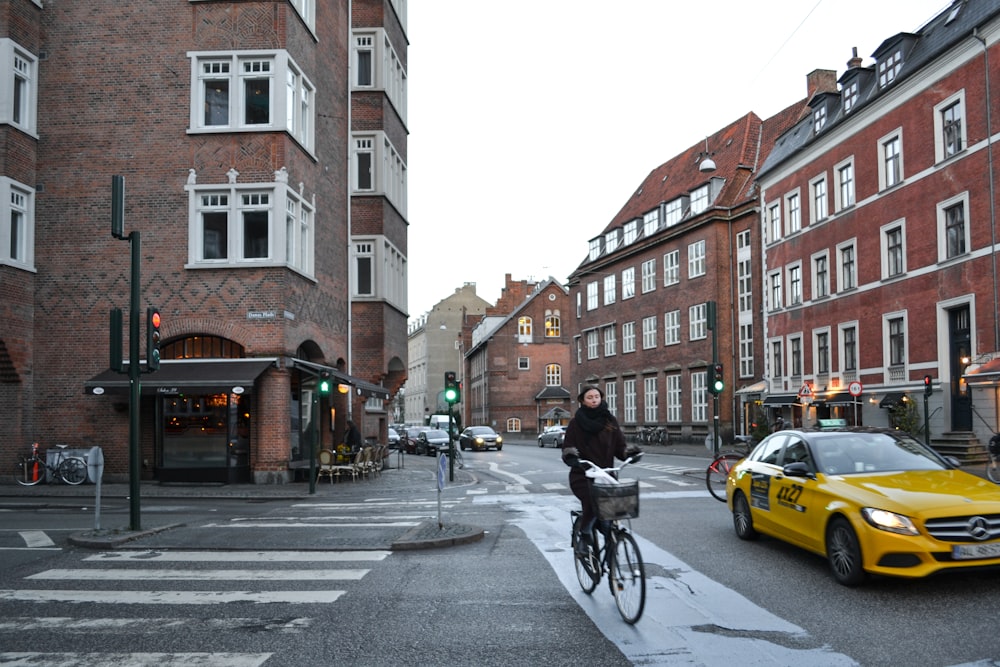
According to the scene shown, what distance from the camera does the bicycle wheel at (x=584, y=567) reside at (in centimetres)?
740

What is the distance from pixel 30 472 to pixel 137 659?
17558 mm

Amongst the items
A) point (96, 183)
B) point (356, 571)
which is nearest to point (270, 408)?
point (96, 183)

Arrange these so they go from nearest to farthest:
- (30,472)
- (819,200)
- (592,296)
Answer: (30,472), (819,200), (592,296)

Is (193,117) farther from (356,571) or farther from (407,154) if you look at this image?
(356,571)

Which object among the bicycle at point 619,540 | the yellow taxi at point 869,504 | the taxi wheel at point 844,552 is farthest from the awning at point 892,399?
the bicycle at point 619,540

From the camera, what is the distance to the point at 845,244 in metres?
32.8

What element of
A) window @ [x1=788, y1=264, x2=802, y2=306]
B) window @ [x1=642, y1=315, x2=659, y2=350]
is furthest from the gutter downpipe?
window @ [x1=642, y1=315, x2=659, y2=350]

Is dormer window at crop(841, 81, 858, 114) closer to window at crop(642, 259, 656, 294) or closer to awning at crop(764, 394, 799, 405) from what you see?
awning at crop(764, 394, 799, 405)

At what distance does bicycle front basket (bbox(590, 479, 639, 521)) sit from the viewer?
6.53 meters

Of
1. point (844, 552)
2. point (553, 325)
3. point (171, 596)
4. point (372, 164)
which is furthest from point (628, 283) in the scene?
point (171, 596)

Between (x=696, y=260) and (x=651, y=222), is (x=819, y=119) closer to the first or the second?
(x=696, y=260)

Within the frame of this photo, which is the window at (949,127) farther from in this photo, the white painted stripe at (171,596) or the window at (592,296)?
the window at (592,296)

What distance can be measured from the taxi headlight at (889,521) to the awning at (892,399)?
2267cm

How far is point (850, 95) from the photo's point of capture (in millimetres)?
32625
